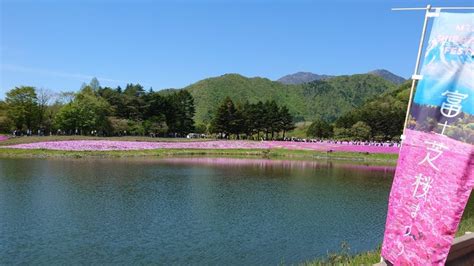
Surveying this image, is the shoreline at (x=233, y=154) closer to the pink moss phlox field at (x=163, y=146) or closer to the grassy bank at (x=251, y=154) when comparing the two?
the grassy bank at (x=251, y=154)

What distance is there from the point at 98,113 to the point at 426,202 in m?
69.3

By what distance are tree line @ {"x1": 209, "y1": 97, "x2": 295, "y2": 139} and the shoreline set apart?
2778 centimetres

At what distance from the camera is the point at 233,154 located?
170 feet

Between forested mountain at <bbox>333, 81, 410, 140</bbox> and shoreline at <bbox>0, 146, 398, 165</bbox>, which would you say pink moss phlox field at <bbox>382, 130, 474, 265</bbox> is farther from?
forested mountain at <bbox>333, 81, 410, 140</bbox>

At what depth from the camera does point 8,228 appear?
1324 centimetres

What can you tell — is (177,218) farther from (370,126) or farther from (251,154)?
(370,126)

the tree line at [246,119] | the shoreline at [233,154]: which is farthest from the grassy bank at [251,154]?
the tree line at [246,119]

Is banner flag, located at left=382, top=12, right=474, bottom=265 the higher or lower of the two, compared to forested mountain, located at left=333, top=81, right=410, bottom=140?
lower

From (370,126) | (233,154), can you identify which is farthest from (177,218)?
(370,126)

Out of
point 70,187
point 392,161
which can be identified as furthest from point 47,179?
point 392,161

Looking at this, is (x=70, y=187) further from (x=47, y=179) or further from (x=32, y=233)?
(x=32, y=233)

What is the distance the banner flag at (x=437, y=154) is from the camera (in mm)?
5145

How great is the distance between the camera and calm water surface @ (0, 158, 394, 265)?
11.6 m

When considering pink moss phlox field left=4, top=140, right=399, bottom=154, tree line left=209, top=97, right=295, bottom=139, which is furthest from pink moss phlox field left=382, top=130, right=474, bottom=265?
tree line left=209, top=97, right=295, bottom=139
